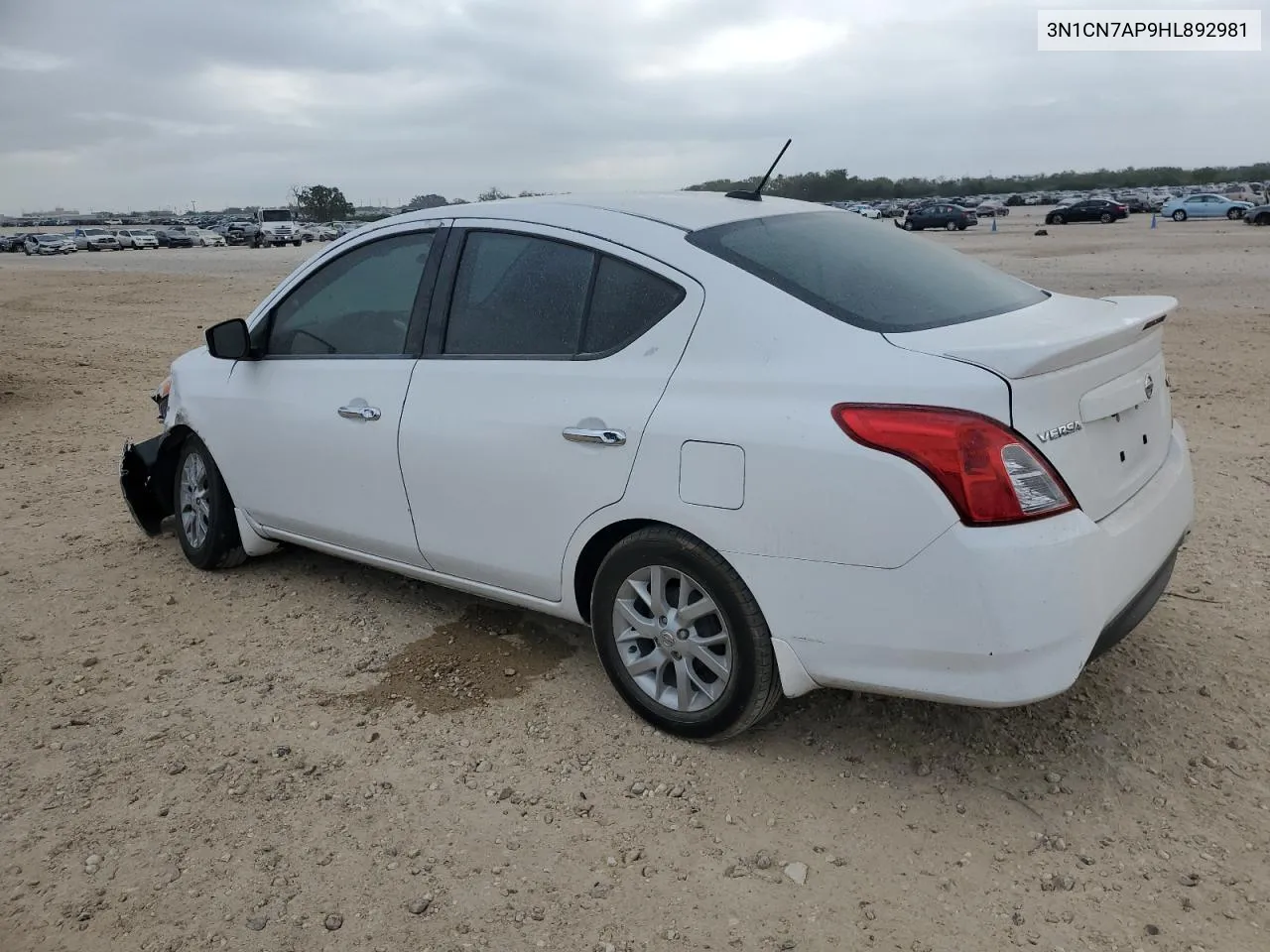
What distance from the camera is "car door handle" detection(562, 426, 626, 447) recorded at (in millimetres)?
3189

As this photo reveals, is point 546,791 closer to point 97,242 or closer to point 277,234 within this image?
point 277,234

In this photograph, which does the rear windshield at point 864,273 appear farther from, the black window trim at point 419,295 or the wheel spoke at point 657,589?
the black window trim at point 419,295

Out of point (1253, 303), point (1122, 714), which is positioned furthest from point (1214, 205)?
point (1122, 714)

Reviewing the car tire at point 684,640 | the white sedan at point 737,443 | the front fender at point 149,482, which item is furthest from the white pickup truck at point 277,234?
the car tire at point 684,640

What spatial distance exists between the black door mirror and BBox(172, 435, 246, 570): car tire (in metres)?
0.66

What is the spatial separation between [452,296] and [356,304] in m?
0.61

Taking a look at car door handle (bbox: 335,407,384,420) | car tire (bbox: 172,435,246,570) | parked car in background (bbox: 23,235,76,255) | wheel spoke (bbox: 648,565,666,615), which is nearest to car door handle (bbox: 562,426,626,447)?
wheel spoke (bbox: 648,565,666,615)

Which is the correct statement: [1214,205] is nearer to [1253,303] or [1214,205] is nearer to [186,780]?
[1253,303]

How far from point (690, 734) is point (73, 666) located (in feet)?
8.39

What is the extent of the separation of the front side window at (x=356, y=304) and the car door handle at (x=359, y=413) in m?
0.23

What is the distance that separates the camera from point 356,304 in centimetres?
424

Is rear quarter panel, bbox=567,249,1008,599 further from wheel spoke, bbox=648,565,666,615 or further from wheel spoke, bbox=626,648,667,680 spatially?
wheel spoke, bbox=626,648,667,680

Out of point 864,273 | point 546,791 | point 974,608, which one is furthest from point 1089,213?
point 546,791

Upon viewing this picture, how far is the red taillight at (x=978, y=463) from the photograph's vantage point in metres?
2.60
